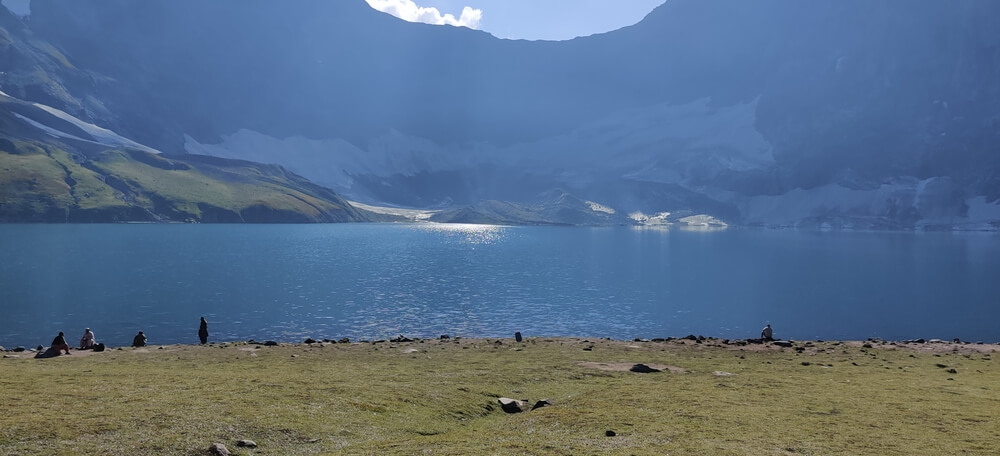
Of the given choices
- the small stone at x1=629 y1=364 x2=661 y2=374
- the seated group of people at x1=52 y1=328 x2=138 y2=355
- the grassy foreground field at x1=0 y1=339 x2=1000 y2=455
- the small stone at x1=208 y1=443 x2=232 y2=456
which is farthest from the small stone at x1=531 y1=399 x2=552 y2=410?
the seated group of people at x1=52 y1=328 x2=138 y2=355

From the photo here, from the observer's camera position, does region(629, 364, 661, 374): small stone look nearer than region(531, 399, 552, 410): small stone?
No

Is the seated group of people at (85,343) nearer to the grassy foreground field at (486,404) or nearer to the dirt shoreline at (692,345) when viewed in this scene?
the dirt shoreline at (692,345)

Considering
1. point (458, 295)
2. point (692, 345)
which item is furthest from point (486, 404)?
point (458, 295)

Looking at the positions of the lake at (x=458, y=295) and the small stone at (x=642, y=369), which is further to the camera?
the lake at (x=458, y=295)

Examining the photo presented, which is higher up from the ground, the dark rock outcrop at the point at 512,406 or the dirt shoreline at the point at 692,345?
the dark rock outcrop at the point at 512,406

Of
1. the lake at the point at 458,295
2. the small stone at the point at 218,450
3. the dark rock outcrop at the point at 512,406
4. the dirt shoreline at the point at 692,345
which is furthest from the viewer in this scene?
the lake at the point at 458,295

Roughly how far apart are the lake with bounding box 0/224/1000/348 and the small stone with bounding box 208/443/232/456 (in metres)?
48.0

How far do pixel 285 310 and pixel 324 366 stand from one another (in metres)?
50.0

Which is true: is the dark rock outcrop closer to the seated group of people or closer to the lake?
the seated group of people

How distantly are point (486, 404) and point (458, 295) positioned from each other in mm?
74581

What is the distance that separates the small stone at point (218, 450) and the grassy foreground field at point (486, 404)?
0.41 meters

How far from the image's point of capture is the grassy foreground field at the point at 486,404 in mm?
18859

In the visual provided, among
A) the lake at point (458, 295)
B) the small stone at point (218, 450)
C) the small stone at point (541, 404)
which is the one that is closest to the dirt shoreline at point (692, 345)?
the lake at point (458, 295)

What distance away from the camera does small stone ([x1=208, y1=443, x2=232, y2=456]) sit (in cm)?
1781
